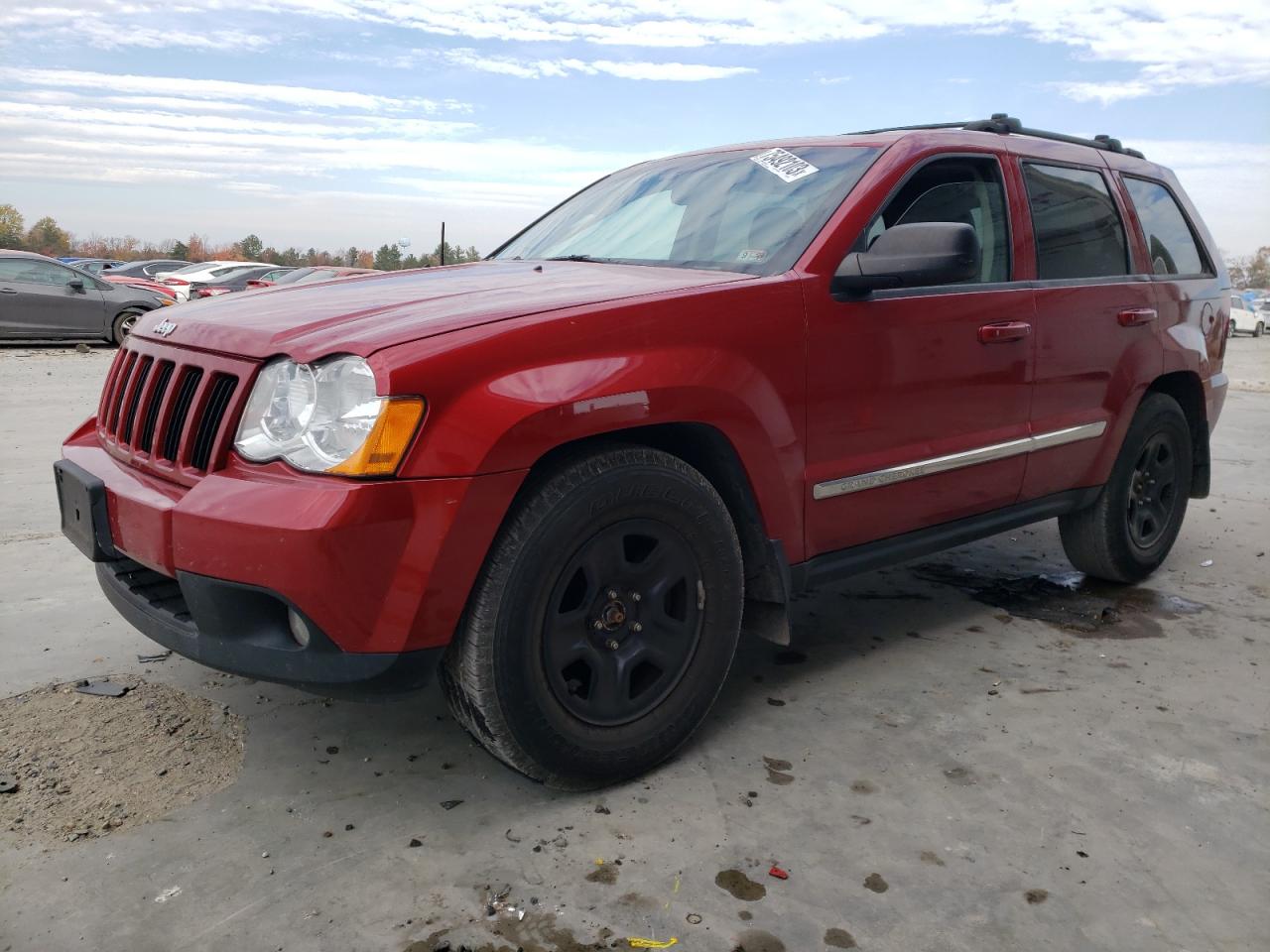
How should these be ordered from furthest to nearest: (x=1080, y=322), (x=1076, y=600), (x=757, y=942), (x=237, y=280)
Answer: (x=237, y=280) → (x=1076, y=600) → (x=1080, y=322) → (x=757, y=942)

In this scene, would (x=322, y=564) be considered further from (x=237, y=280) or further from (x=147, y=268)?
(x=147, y=268)

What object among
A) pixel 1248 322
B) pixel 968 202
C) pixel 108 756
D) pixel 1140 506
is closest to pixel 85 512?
pixel 108 756

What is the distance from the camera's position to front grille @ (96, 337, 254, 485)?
2.47 m

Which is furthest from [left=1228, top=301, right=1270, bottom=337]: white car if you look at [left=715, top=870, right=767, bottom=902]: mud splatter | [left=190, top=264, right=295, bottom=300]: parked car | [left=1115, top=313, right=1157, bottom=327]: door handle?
[left=715, top=870, right=767, bottom=902]: mud splatter

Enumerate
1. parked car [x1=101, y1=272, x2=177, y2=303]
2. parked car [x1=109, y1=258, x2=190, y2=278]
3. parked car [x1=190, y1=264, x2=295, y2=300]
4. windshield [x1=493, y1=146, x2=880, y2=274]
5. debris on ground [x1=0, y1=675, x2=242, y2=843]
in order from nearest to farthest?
debris on ground [x1=0, y1=675, x2=242, y2=843] → windshield [x1=493, y1=146, x2=880, y2=274] → parked car [x1=101, y1=272, x2=177, y2=303] → parked car [x1=190, y1=264, x2=295, y2=300] → parked car [x1=109, y1=258, x2=190, y2=278]

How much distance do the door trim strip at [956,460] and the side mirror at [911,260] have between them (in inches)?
21.5

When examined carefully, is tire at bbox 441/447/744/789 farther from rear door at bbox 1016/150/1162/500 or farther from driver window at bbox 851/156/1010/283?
rear door at bbox 1016/150/1162/500

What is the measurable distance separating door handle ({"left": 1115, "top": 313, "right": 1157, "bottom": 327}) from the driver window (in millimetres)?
718

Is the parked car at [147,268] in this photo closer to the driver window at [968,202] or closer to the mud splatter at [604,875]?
the driver window at [968,202]

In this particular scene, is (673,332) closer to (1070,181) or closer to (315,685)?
(315,685)

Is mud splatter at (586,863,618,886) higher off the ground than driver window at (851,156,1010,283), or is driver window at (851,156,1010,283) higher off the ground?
driver window at (851,156,1010,283)

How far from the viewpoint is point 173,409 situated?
2646 millimetres

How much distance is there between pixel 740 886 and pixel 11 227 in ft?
216

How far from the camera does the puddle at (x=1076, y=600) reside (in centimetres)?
411
